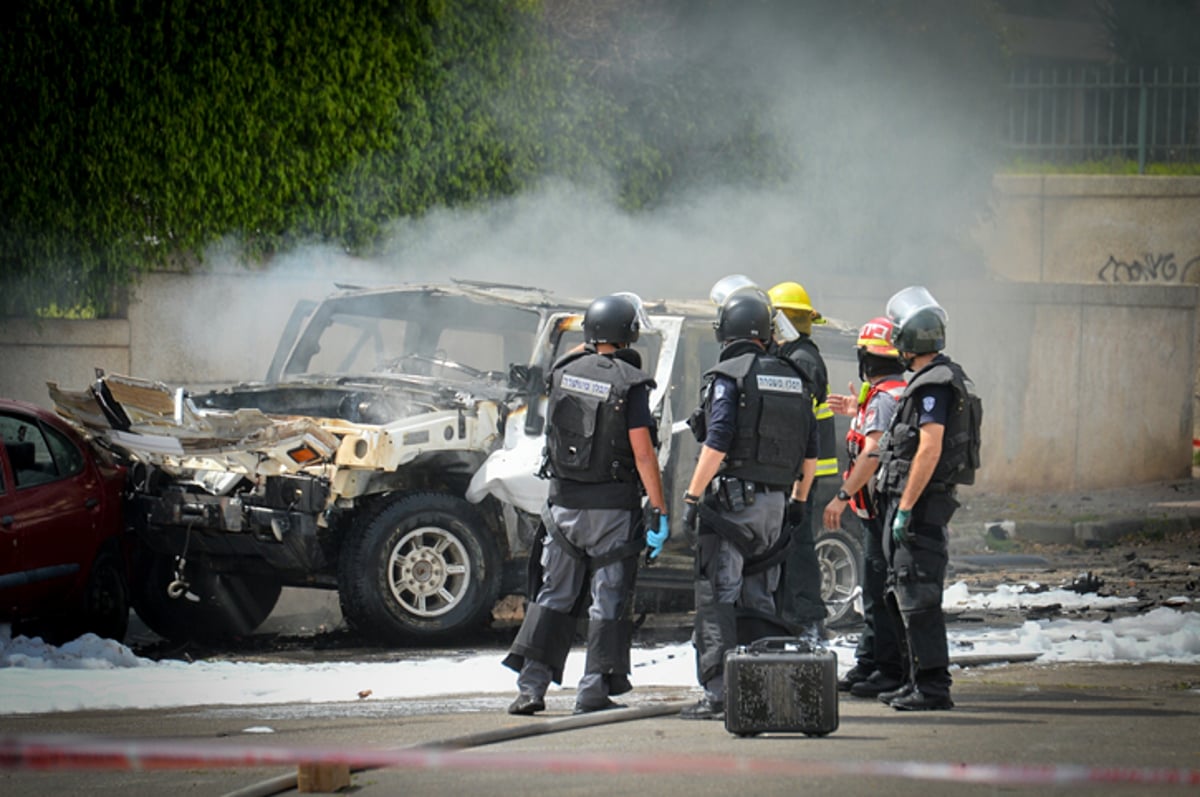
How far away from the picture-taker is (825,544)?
33.6ft

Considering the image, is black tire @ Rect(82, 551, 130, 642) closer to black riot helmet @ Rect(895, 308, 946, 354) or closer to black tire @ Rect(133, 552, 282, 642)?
black tire @ Rect(133, 552, 282, 642)

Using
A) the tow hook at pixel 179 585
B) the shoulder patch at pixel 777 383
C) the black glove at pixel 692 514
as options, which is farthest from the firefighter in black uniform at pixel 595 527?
the tow hook at pixel 179 585

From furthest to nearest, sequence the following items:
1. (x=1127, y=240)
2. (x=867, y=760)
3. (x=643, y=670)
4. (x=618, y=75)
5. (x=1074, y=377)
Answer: (x=1127, y=240) → (x=1074, y=377) → (x=618, y=75) → (x=643, y=670) → (x=867, y=760)

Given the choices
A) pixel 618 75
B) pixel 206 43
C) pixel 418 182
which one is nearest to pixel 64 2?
pixel 206 43

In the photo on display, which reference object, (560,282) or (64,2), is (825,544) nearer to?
(560,282)

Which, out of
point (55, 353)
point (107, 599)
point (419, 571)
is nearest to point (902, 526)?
point (419, 571)

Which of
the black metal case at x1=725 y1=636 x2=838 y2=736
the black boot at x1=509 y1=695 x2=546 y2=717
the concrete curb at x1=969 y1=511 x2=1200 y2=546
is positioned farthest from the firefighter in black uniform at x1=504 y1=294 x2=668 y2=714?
the concrete curb at x1=969 y1=511 x2=1200 y2=546

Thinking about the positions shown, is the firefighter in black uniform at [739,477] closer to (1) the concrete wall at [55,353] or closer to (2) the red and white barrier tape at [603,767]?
(2) the red and white barrier tape at [603,767]

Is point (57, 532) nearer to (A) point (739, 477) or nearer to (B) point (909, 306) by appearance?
(A) point (739, 477)

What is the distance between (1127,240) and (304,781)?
1660cm

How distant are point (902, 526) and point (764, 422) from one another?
26.2 inches

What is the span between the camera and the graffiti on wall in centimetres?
1994

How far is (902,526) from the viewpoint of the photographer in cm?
686

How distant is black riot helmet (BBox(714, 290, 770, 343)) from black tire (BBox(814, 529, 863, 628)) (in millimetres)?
3412
